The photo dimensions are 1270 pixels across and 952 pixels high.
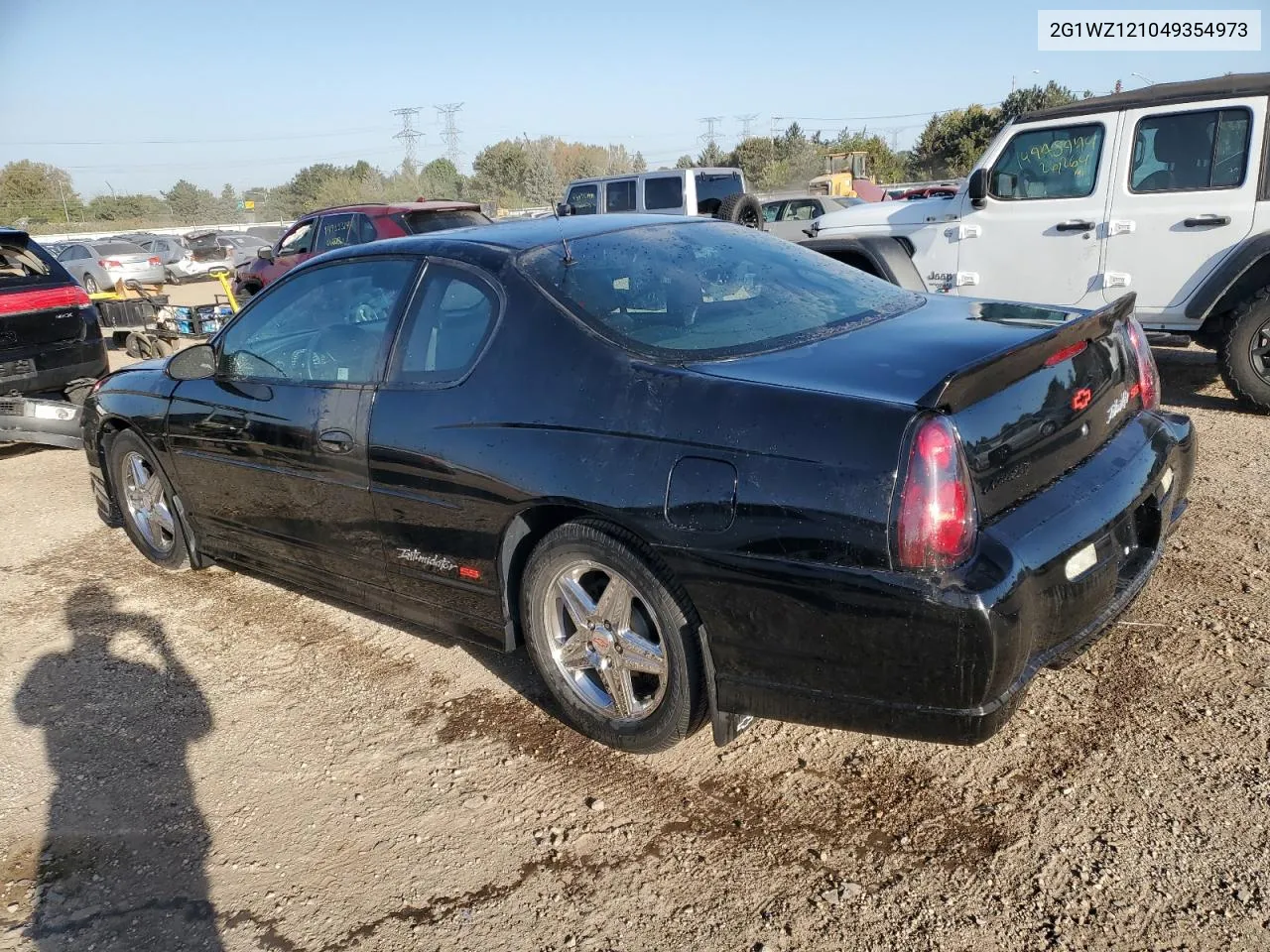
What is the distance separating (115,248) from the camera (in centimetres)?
2447

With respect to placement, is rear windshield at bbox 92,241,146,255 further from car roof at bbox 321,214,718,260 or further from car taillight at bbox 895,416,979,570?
car taillight at bbox 895,416,979,570

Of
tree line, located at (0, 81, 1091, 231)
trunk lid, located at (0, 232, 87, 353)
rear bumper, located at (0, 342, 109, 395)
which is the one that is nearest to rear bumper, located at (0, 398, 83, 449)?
rear bumper, located at (0, 342, 109, 395)

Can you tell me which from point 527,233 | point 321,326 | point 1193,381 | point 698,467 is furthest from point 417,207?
point 698,467

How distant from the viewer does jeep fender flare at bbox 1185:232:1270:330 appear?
19.5 feet

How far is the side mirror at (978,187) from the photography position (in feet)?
22.6

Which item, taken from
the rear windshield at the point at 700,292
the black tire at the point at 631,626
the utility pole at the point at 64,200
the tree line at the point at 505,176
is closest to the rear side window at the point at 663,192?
the rear windshield at the point at 700,292

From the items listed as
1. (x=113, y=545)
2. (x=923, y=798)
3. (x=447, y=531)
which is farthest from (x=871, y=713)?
(x=113, y=545)

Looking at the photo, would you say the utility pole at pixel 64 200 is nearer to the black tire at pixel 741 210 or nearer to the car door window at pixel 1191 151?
the black tire at pixel 741 210

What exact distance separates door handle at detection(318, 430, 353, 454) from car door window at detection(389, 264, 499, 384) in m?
0.29

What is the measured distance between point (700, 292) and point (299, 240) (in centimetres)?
1105

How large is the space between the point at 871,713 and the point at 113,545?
4.66 metres

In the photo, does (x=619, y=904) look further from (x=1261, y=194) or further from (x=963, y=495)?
(x=1261, y=194)

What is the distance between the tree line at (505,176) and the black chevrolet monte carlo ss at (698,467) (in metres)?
40.1

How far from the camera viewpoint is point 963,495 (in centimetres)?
234
